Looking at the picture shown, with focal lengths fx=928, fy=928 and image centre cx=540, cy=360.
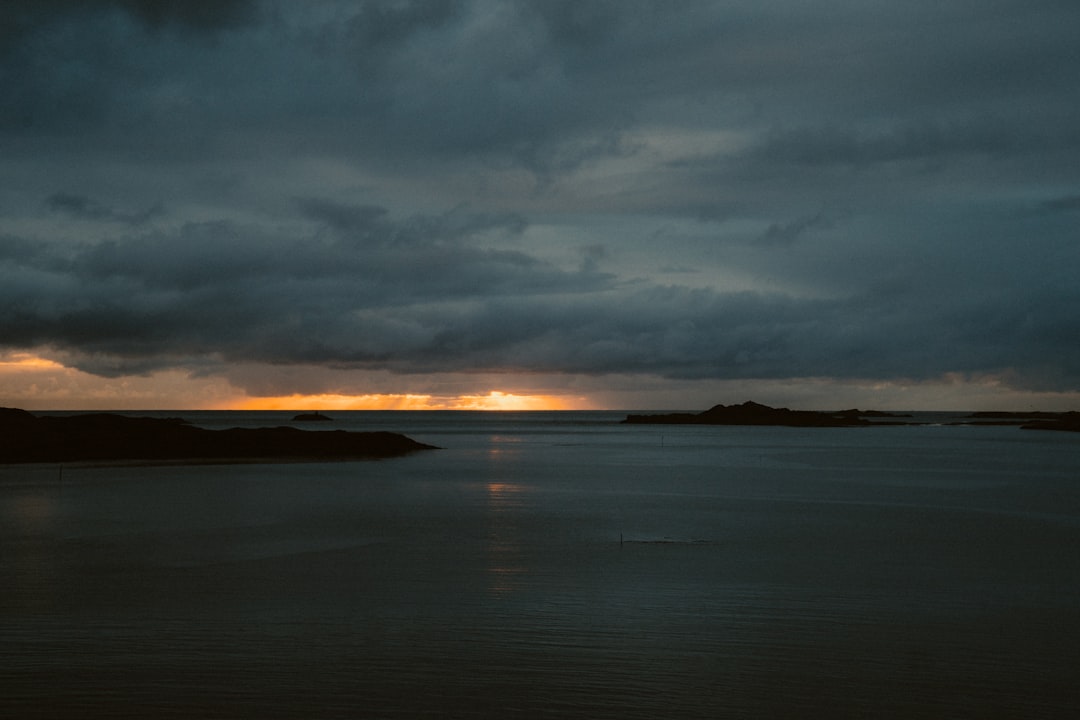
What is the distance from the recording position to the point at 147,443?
7250cm

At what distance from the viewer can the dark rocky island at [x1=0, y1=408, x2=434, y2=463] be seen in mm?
67812

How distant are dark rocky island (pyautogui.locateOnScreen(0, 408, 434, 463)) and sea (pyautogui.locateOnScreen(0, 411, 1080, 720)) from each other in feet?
88.4

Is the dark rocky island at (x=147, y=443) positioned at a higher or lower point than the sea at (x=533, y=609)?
higher

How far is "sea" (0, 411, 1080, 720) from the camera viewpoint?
43.2 ft

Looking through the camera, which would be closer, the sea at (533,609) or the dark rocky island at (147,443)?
the sea at (533,609)

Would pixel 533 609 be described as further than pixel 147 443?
No

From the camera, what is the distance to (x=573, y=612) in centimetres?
1844

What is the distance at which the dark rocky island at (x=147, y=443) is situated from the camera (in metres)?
67.8

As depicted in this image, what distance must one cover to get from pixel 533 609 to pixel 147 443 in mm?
61710

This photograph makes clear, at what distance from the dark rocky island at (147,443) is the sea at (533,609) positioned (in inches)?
1061

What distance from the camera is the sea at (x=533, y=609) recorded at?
43.2 feet

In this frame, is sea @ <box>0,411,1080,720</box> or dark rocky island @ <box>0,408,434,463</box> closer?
sea @ <box>0,411,1080,720</box>

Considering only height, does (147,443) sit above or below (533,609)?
above

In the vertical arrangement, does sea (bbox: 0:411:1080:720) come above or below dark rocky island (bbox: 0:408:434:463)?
below
